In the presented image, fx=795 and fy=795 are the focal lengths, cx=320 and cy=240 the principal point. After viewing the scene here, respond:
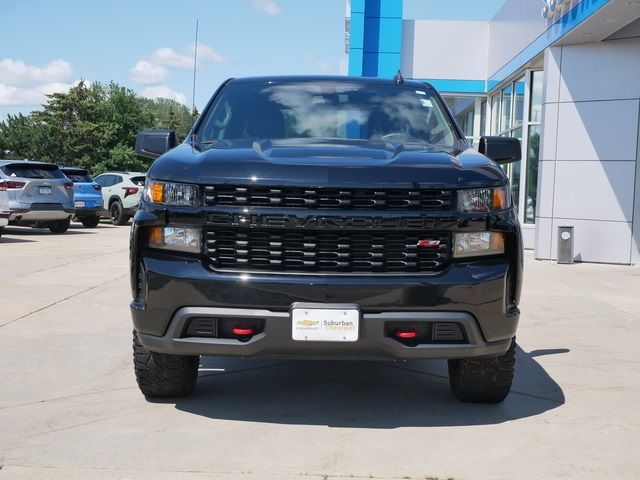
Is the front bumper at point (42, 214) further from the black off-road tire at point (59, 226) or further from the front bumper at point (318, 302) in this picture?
the front bumper at point (318, 302)

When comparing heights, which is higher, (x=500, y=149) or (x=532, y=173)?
(x=532, y=173)

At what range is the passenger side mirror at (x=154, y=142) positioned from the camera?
5102 mm

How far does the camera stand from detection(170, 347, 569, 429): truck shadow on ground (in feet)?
14.4

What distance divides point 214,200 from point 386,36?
19744mm

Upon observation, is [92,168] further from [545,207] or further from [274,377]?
[274,377]

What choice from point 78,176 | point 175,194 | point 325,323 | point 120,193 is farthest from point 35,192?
point 325,323

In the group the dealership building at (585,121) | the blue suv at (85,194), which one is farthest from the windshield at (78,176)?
the dealership building at (585,121)

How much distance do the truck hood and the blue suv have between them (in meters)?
17.9

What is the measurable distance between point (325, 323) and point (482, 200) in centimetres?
102

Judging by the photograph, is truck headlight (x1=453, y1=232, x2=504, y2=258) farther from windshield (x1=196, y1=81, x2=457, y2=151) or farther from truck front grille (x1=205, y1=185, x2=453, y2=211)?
windshield (x1=196, y1=81, x2=457, y2=151)

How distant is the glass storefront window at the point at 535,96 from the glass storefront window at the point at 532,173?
0.76ft

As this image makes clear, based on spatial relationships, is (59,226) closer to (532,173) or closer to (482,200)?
(532,173)

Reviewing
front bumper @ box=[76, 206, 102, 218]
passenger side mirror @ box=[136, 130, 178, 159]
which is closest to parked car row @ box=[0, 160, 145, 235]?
front bumper @ box=[76, 206, 102, 218]

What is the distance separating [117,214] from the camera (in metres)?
24.0
